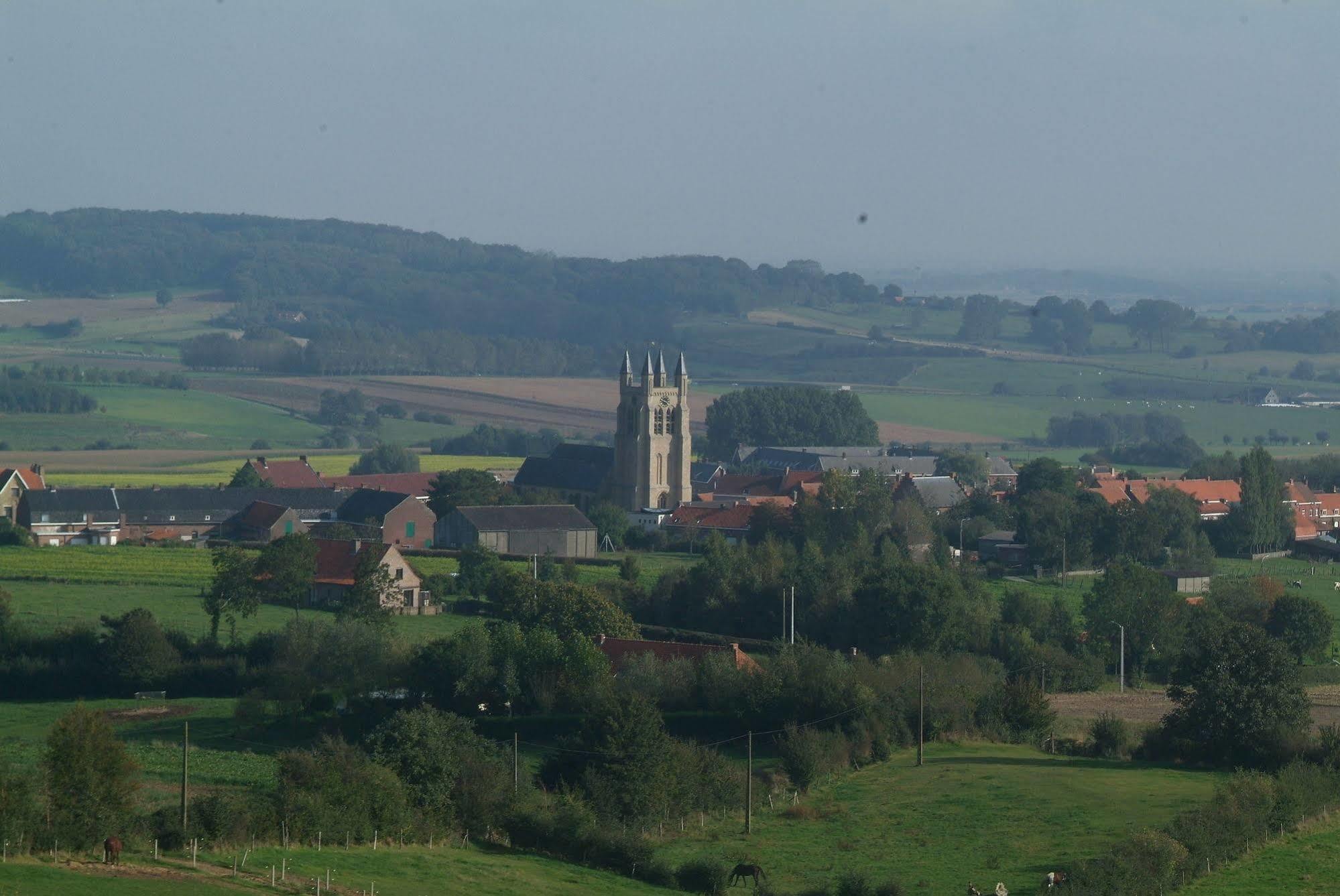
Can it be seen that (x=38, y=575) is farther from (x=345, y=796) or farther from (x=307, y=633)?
(x=345, y=796)

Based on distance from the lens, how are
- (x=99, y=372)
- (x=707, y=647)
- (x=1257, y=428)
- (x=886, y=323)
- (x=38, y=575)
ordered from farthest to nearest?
1. (x=886, y=323)
2. (x=99, y=372)
3. (x=1257, y=428)
4. (x=38, y=575)
5. (x=707, y=647)

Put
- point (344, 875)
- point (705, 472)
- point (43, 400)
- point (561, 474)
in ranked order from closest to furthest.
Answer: point (344, 875), point (561, 474), point (705, 472), point (43, 400)

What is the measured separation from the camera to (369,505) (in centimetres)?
6619

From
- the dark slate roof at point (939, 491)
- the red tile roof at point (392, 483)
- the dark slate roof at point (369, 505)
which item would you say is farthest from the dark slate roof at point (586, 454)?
the dark slate roof at point (369, 505)

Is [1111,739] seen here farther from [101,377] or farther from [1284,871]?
[101,377]

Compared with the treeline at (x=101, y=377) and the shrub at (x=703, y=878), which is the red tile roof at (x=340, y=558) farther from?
the treeline at (x=101, y=377)

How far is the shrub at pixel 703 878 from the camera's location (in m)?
22.9

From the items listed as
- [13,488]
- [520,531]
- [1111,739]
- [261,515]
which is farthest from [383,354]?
[1111,739]

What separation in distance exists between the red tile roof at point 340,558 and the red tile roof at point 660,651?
1154 cm

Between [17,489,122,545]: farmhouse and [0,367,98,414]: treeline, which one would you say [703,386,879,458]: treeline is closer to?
[0,367,98,414]: treeline

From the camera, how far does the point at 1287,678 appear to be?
1188 inches

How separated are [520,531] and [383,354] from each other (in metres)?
98.8

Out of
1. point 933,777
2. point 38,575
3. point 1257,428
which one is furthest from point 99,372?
point 933,777

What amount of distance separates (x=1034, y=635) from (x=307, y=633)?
15688 mm
